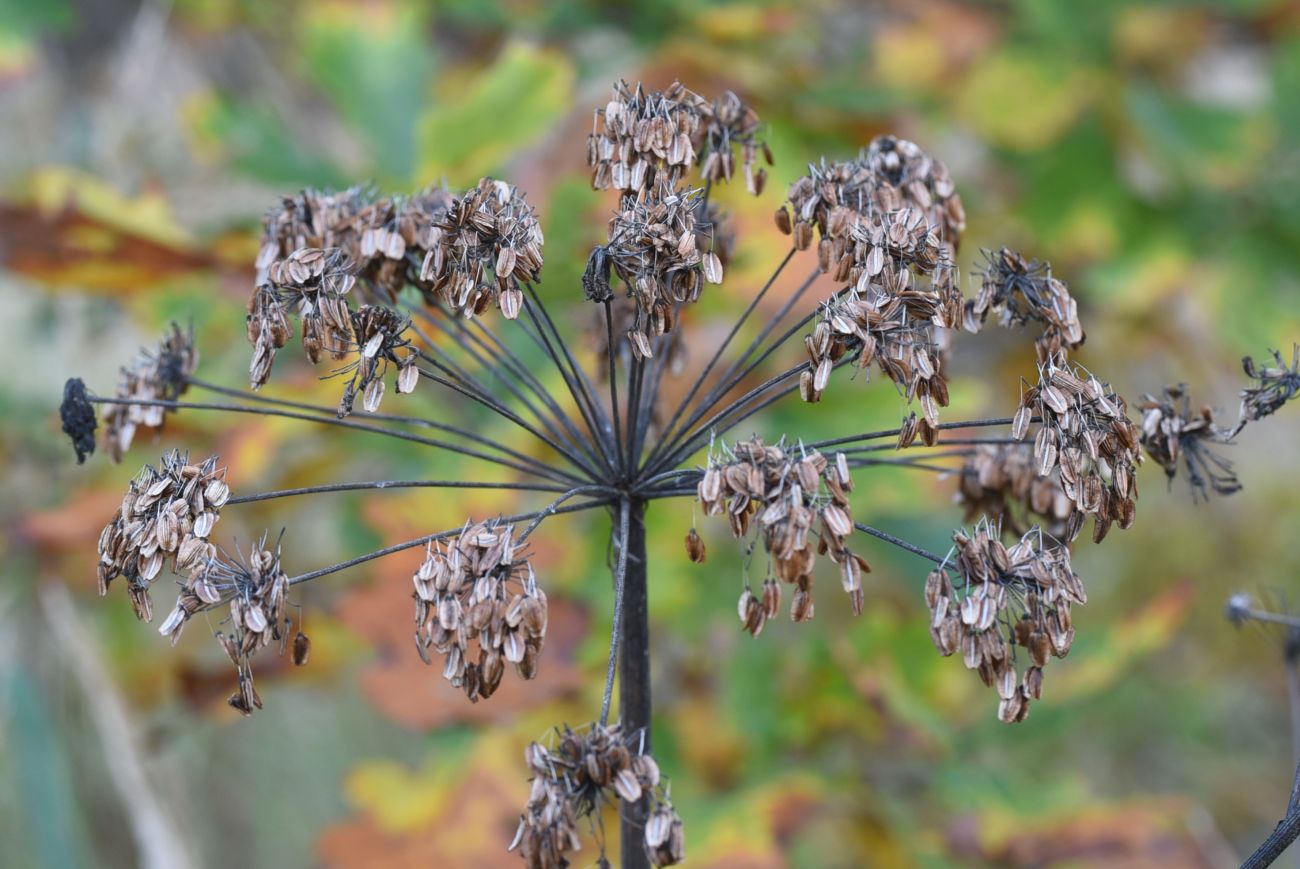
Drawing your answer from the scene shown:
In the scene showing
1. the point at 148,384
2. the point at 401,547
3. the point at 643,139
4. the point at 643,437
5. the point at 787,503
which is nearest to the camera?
the point at 787,503

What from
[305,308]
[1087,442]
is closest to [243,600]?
[305,308]

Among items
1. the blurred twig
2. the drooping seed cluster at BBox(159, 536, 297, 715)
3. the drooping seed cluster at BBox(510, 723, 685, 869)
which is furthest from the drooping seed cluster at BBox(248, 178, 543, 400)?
the blurred twig

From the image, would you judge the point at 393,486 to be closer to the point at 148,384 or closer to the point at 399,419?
the point at 399,419

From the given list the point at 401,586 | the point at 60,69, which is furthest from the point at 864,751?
the point at 60,69

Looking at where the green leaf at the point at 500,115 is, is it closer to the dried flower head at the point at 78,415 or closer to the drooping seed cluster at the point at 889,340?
the dried flower head at the point at 78,415

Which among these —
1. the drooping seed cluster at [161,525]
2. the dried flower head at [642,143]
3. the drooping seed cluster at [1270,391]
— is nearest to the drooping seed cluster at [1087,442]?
the drooping seed cluster at [1270,391]
